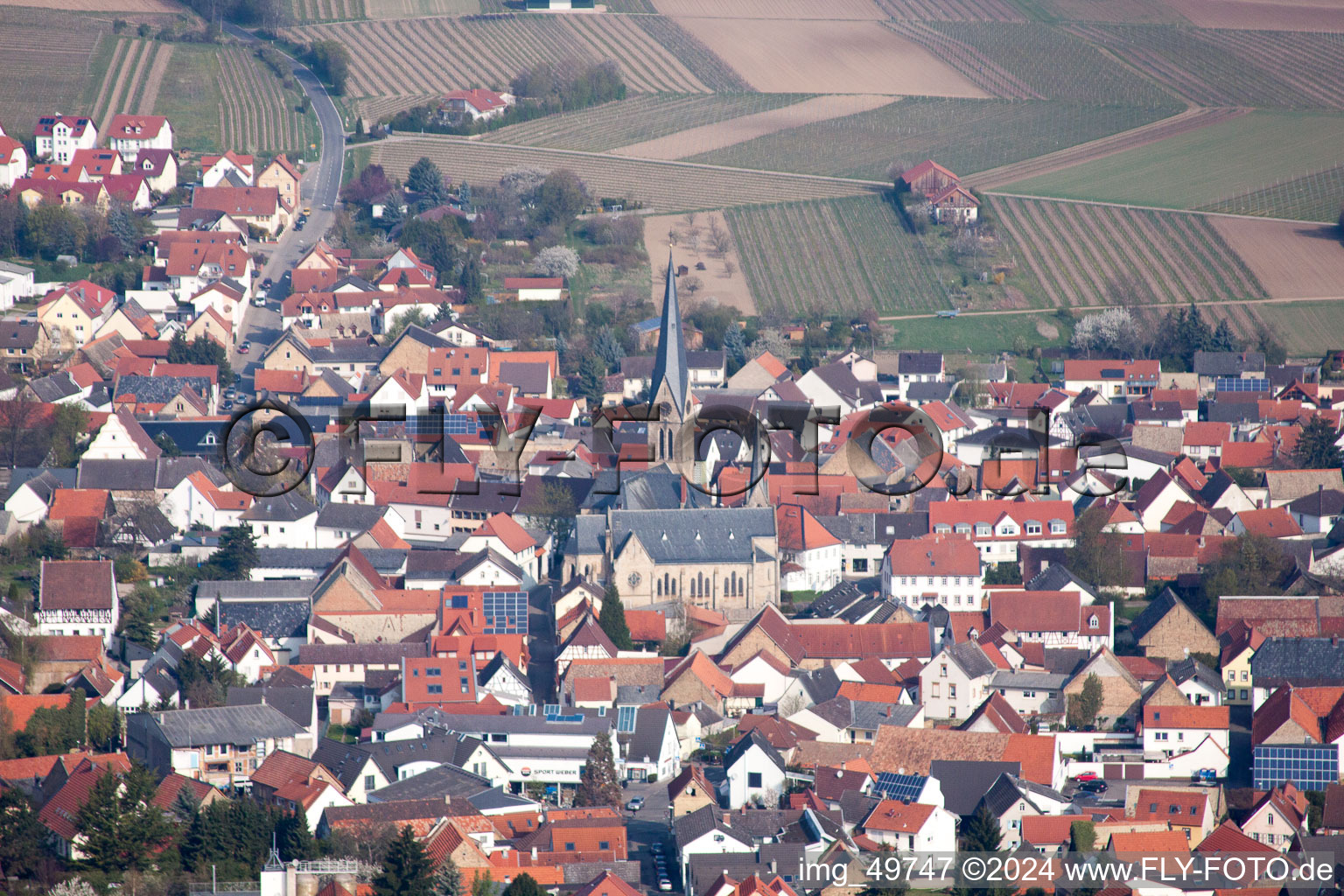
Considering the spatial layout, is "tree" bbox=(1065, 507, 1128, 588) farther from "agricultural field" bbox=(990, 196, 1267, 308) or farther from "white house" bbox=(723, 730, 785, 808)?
"agricultural field" bbox=(990, 196, 1267, 308)

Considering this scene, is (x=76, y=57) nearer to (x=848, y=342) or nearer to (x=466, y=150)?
(x=466, y=150)

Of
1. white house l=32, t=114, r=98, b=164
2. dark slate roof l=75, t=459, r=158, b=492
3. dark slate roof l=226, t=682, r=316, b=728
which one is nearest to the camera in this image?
dark slate roof l=226, t=682, r=316, b=728

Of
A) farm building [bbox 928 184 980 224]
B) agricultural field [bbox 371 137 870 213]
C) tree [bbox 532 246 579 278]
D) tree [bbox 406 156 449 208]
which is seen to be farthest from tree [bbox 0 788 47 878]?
farm building [bbox 928 184 980 224]

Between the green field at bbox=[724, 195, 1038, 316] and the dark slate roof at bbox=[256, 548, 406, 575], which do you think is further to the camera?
the green field at bbox=[724, 195, 1038, 316]

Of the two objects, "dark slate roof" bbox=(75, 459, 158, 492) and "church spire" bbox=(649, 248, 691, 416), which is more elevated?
"church spire" bbox=(649, 248, 691, 416)

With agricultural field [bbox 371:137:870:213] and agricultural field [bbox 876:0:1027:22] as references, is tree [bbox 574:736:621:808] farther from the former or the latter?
agricultural field [bbox 876:0:1027:22]

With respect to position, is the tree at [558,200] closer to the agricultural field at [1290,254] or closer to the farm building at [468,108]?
the farm building at [468,108]

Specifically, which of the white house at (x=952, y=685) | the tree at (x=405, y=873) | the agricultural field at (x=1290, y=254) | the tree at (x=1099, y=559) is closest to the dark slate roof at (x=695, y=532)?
the tree at (x=1099, y=559)

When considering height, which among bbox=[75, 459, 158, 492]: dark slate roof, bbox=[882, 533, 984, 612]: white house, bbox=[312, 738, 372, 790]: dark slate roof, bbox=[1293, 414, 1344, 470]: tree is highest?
bbox=[1293, 414, 1344, 470]: tree

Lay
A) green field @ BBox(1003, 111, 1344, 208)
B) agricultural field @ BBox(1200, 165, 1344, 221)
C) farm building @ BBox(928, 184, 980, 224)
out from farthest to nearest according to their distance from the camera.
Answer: green field @ BBox(1003, 111, 1344, 208)
farm building @ BBox(928, 184, 980, 224)
agricultural field @ BBox(1200, 165, 1344, 221)
